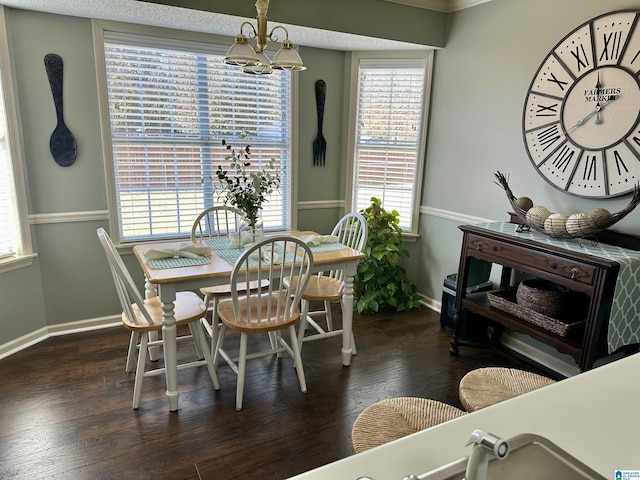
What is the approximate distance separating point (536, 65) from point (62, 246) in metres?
3.58

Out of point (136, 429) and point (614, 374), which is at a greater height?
point (614, 374)

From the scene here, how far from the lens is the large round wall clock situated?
91.0 inches

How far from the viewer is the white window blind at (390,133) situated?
3713mm

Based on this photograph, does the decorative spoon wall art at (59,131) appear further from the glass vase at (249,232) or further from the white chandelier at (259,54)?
the white chandelier at (259,54)

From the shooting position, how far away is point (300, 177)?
3.94 metres

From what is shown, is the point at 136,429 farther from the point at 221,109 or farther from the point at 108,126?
the point at 221,109

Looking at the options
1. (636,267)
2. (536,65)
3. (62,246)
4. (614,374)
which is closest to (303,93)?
(536,65)

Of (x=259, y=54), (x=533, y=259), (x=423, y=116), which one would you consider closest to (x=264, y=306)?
(x=259, y=54)

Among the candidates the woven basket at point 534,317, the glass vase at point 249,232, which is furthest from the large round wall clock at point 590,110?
the glass vase at point 249,232

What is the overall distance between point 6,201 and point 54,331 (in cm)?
102

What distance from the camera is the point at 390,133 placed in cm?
385

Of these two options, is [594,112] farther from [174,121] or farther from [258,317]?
[174,121]

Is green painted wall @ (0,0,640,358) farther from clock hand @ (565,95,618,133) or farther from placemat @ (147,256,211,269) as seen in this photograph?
placemat @ (147,256,211,269)

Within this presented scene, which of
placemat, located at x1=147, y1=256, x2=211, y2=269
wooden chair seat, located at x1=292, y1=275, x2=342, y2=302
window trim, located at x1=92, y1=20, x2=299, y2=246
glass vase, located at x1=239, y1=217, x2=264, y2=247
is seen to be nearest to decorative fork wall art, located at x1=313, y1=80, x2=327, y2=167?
window trim, located at x1=92, y1=20, x2=299, y2=246
